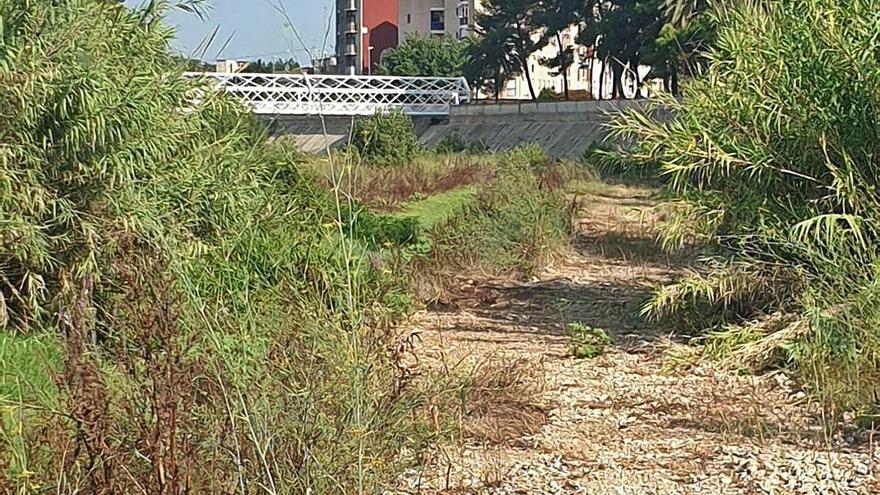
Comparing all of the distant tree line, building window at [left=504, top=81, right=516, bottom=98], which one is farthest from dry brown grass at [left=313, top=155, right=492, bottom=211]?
building window at [left=504, top=81, right=516, bottom=98]

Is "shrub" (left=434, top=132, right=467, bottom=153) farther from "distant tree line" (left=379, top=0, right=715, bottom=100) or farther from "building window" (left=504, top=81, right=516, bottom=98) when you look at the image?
"building window" (left=504, top=81, right=516, bottom=98)

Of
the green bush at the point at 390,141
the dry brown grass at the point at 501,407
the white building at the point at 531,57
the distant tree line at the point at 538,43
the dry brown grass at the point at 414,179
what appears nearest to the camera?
the dry brown grass at the point at 501,407

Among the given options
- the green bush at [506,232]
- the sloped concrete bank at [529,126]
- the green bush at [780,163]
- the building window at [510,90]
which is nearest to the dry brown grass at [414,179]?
the green bush at [506,232]

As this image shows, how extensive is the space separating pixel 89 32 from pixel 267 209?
8.32 feet

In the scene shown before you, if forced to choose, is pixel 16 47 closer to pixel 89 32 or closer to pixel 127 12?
pixel 89 32

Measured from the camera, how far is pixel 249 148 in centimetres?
1177

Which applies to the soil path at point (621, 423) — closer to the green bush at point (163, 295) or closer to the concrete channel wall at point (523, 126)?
the green bush at point (163, 295)

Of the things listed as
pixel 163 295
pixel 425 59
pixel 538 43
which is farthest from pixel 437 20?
pixel 163 295

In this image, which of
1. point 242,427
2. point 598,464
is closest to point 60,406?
point 242,427

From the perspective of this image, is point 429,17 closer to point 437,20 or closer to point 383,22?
point 437,20

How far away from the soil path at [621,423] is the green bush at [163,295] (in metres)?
0.88

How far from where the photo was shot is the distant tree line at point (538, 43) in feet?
142

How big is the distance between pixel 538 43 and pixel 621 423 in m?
50.3

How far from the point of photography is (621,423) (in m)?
7.14
